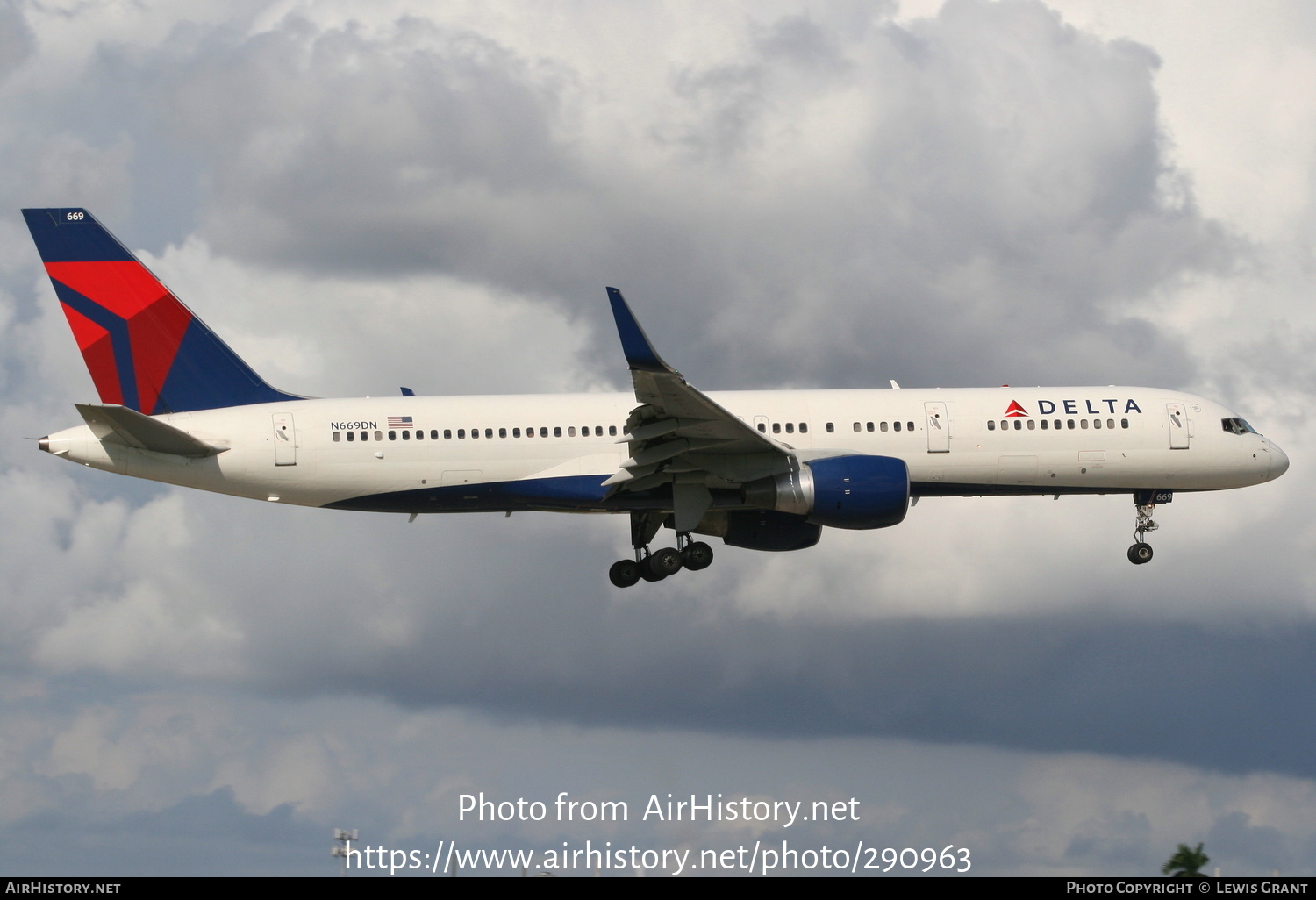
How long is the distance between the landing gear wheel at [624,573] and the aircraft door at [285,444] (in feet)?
38.1

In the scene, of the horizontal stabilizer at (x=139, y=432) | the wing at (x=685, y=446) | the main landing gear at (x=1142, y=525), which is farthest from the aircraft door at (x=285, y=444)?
the main landing gear at (x=1142, y=525)

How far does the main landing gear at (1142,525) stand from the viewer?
5331cm

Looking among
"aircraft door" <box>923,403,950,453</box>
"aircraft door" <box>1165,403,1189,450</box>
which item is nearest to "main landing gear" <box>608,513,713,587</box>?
"aircraft door" <box>923,403,950,453</box>

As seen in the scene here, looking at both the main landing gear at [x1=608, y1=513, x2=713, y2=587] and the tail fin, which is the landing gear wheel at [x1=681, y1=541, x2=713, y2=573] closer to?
the main landing gear at [x1=608, y1=513, x2=713, y2=587]

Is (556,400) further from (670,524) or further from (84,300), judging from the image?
(84,300)

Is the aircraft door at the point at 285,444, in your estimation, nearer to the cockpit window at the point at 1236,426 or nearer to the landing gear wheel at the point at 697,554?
the landing gear wheel at the point at 697,554

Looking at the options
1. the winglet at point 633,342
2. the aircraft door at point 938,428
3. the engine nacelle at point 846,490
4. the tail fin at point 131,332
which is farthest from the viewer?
the tail fin at point 131,332

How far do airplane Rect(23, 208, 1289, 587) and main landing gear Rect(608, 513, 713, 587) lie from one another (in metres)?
0.10

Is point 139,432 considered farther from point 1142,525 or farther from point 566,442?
point 1142,525

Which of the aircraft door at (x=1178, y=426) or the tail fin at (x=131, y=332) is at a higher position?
the tail fin at (x=131, y=332)
